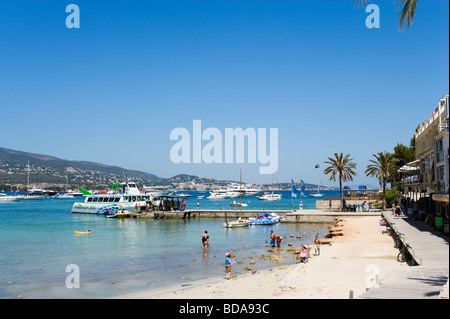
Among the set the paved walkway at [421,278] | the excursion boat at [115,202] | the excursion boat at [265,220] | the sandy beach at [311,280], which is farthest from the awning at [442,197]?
the excursion boat at [115,202]

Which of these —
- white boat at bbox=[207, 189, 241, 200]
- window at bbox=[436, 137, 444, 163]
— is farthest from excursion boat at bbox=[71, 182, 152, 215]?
white boat at bbox=[207, 189, 241, 200]

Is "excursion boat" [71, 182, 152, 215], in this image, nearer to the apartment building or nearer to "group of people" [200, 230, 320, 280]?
"group of people" [200, 230, 320, 280]

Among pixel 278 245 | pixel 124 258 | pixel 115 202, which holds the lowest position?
pixel 124 258

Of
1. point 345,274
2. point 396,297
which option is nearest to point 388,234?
point 345,274

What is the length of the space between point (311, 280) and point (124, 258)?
16669mm

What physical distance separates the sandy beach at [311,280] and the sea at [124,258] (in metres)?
1.84

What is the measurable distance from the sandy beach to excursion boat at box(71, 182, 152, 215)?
5578 centimetres

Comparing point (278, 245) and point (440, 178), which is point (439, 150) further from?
point (278, 245)

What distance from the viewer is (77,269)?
26172mm

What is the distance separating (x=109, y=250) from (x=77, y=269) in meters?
9.00

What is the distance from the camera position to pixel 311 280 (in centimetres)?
1869

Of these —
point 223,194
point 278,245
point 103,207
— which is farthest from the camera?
point 223,194

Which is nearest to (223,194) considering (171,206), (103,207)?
(103,207)
